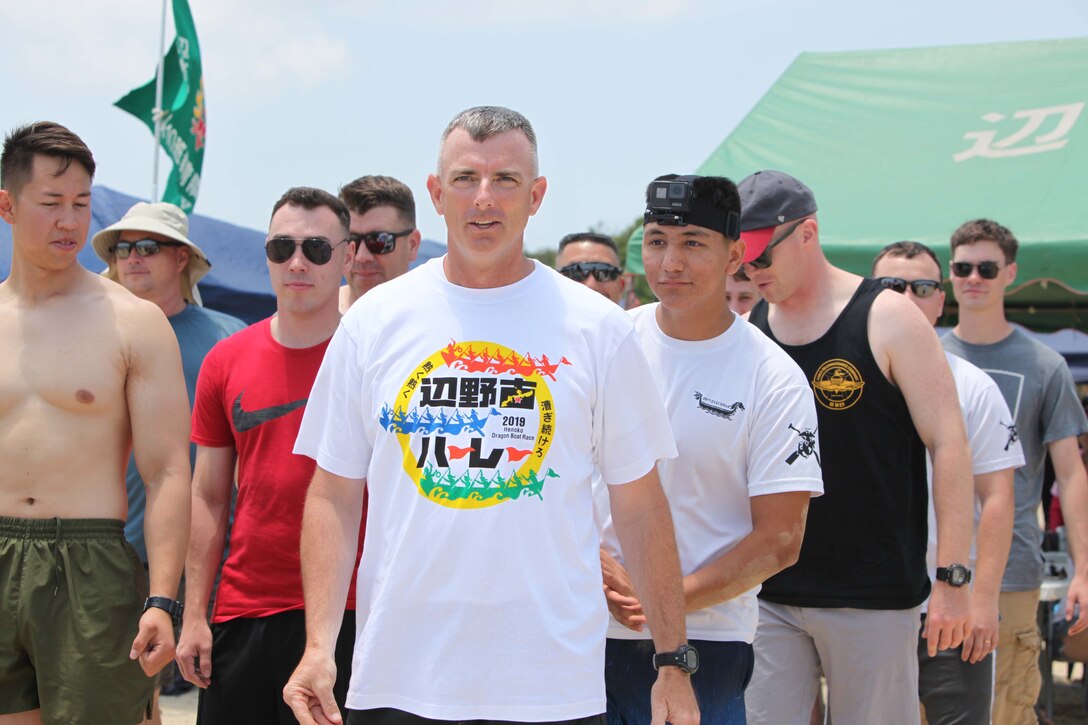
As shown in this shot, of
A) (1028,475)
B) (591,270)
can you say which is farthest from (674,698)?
(591,270)

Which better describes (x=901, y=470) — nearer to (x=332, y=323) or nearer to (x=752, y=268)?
(x=752, y=268)

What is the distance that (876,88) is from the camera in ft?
35.4

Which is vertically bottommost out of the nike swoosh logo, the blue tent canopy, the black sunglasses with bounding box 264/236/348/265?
the nike swoosh logo

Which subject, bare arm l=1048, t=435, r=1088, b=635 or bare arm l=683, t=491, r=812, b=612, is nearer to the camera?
bare arm l=683, t=491, r=812, b=612

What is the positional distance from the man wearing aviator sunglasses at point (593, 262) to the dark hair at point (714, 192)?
8.66ft

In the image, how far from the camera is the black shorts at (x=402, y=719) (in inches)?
100

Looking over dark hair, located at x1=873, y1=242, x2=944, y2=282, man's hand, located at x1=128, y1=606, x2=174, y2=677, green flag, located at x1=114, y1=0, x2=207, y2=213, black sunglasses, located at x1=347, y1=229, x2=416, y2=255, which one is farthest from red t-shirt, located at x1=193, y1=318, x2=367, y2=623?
green flag, located at x1=114, y1=0, x2=207, y2=213

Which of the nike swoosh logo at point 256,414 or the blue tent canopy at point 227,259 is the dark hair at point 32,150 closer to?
the nike swoosh logo at point 256,414

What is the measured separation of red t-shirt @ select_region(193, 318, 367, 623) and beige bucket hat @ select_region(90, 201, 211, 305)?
1.49 m

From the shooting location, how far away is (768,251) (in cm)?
386

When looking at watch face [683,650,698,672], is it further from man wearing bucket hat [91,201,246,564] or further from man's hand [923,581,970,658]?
man wearing bucket hat [91,201,246,564]

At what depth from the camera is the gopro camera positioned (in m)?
3.41

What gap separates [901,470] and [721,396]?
886 mm

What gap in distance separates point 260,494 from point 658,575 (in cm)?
157
